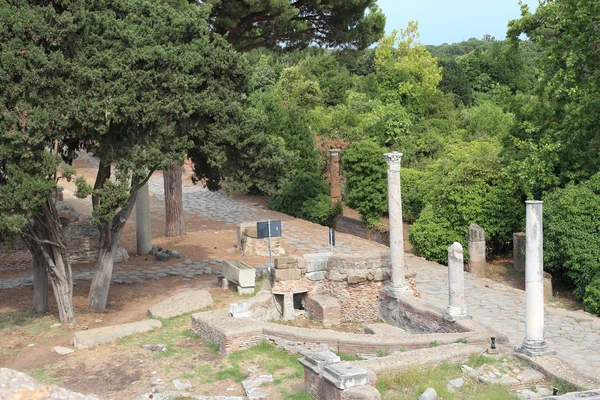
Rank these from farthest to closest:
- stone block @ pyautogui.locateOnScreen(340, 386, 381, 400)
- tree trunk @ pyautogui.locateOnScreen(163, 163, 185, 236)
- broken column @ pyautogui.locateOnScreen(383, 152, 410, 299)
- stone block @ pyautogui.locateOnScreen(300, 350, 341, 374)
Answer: tree trunk @ pyautogui.locateOnScreen(163, 163, 185, 236), broken column @ pyautogui.locateOnScreen(383, 152, 410, 299), stone block @ pyautogui.locateOnScreen(300, 350, 341, 374), stone block @ pyautogui.locateOnScreen(340, 386, 381, 400)

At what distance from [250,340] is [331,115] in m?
22.0

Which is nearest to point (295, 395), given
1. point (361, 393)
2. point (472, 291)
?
point (361, 393)

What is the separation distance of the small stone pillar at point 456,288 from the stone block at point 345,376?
373cm

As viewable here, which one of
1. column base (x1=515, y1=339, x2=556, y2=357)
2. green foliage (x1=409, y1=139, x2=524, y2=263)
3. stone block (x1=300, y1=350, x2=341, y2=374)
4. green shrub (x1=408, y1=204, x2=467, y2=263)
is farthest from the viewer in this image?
green shrub (x1=408, y1=204, x2=467, y2=263)

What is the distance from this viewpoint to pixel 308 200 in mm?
25625

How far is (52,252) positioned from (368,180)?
1251cm

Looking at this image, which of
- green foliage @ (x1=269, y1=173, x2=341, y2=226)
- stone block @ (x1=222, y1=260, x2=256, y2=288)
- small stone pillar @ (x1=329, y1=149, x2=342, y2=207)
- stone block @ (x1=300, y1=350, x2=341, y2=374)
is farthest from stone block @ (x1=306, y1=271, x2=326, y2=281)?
small stone pillar @ (x1=329, y1=149, x2=342, y2=207)

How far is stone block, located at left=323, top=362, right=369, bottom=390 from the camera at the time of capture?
26.4 feet

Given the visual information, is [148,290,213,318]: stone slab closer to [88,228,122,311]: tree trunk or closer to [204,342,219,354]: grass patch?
[88,228,122,311]: tree trunk

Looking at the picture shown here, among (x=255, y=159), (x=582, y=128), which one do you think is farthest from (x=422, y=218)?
(x=255, y=159)

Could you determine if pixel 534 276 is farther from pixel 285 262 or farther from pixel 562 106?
A: pixel 562 106

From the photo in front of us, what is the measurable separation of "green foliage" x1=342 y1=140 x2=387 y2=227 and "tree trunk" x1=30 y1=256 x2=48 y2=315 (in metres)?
12.0

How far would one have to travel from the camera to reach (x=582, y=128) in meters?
16.8

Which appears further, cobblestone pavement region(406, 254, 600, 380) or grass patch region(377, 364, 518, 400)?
cobblestone pavement region(406, 254, 600, 380)
